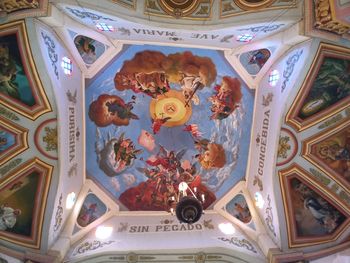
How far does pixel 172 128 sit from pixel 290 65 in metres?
5.26

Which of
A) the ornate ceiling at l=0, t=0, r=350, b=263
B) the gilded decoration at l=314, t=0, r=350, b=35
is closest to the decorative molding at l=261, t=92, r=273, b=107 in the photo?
the ornate ceiling at l=0, t=0, r=350, b=263

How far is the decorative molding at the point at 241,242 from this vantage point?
1356 centimetres

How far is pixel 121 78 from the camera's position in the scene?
14.2m

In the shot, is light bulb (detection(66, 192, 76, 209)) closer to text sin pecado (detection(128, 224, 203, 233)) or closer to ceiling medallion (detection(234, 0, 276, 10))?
text sin pecado (detection(128, 224, 203, 233))

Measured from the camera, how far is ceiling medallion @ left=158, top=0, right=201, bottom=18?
1021cm

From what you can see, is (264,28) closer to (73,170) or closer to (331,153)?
(331,153)

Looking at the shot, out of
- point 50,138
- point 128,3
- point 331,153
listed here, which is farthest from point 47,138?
point 331,153

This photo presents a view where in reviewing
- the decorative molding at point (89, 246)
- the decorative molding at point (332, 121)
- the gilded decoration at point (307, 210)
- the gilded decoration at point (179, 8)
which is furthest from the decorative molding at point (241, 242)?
the gilded decoration at point (179, 8)

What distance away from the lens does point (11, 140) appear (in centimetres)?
1195

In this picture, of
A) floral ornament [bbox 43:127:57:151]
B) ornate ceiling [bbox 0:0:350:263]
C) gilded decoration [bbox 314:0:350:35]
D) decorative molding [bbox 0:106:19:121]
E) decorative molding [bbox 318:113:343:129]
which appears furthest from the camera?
floral ornament [bbox 43:127:57:151]

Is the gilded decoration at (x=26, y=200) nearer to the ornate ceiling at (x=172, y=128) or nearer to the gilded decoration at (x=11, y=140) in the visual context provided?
the ornate ceiling at (x=172, y=128)

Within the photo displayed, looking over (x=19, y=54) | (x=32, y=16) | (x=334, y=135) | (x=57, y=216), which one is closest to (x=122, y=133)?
(x=57, y=216)

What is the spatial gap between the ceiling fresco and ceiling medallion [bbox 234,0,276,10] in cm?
335

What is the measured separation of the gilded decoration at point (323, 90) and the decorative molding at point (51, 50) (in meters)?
7.48
